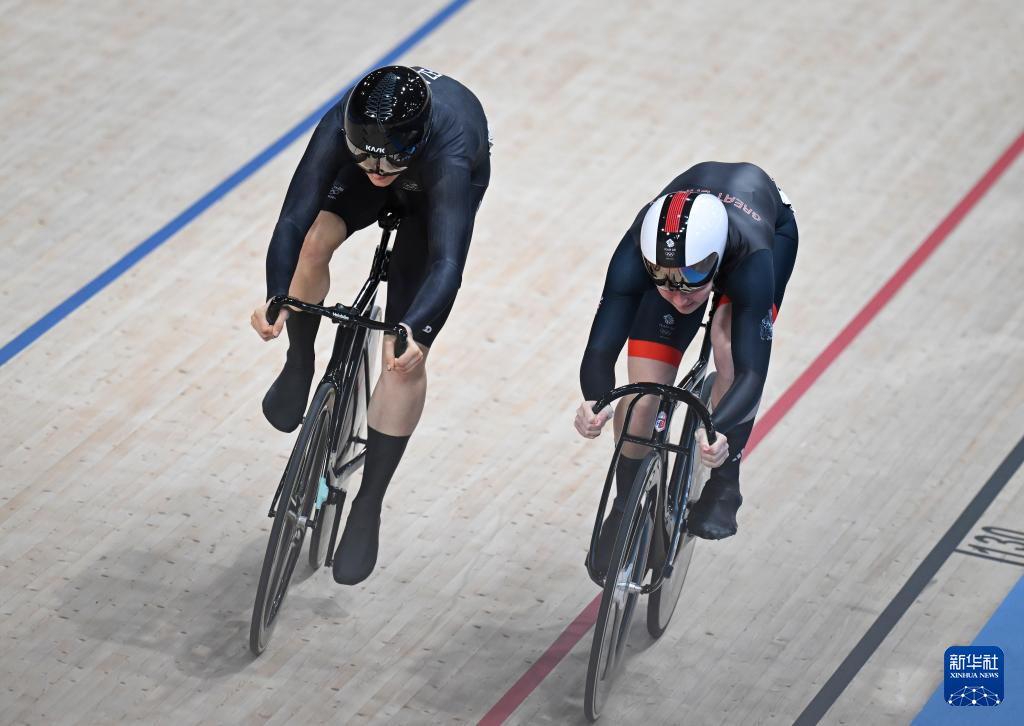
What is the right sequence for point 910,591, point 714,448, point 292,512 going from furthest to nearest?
point 910,591 < point 292,512 < point 714,448

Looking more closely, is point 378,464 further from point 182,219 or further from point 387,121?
point 182,219

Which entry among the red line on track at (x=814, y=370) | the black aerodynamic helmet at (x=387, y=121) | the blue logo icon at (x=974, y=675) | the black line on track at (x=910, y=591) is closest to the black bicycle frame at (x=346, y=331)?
the black aerodynamic helmet at (x=387, y=121)

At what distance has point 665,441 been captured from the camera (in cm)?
381

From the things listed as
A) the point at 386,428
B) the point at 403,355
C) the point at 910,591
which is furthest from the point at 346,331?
the point at 910,591

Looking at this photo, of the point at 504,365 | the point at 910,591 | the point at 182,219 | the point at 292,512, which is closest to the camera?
the point at 292,512

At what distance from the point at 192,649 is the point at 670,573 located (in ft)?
4.06

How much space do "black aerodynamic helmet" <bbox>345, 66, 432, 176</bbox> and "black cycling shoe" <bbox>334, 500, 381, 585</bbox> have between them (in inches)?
35.4

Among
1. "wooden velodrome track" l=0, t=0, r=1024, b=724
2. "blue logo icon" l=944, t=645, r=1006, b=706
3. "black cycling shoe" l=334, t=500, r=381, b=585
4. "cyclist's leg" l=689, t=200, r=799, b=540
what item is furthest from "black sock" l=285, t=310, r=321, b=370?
"blue logo icon" l=944, t=645, r=1006, b=706

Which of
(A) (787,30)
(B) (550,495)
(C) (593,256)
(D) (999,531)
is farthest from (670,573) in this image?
(A) (787,30)

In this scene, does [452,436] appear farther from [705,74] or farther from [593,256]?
[705,74]

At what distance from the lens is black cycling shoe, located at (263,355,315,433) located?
13.8ft

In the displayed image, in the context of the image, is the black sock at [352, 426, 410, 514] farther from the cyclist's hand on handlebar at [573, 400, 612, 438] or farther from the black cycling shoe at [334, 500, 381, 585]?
the cyclist's hand on handlebar at [573, 400, 612, 438]

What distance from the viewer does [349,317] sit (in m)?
3.79

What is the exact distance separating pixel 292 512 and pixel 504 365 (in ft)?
5.22
